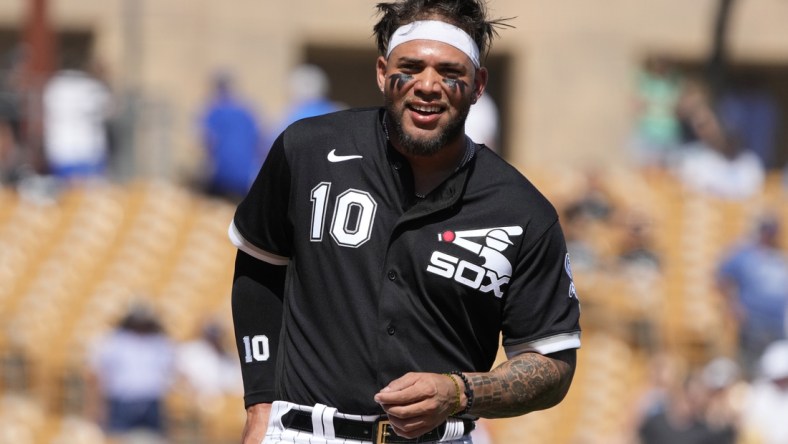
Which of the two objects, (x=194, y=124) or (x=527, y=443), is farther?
(x=194, y=124)

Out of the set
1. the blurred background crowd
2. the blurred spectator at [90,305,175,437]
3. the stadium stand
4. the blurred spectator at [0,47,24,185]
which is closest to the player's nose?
the blurred background crowd

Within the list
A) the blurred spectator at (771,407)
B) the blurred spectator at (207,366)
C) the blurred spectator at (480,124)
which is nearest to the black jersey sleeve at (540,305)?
the blurred spectator at (480,124)

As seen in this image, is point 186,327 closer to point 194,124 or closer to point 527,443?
point 527,443

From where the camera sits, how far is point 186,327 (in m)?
13.5

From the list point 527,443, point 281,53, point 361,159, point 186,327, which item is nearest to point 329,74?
point 281,53

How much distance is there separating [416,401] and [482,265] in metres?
0.47

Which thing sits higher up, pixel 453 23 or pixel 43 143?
pixel 453 23

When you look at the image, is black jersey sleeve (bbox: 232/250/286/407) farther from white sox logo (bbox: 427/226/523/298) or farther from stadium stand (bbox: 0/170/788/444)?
stadium stand (bbox: 0/170/788/444)

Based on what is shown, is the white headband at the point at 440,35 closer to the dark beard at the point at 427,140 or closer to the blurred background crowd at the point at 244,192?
the dark beard at the point at 427,140

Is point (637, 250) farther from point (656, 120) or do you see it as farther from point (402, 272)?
point (402, 272)

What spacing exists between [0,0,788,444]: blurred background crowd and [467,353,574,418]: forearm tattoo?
5.69 meters

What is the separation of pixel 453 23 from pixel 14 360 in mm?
9682

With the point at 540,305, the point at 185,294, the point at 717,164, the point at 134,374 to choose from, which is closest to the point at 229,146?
the point at 185,294

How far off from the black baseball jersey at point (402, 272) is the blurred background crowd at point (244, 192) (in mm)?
5721
